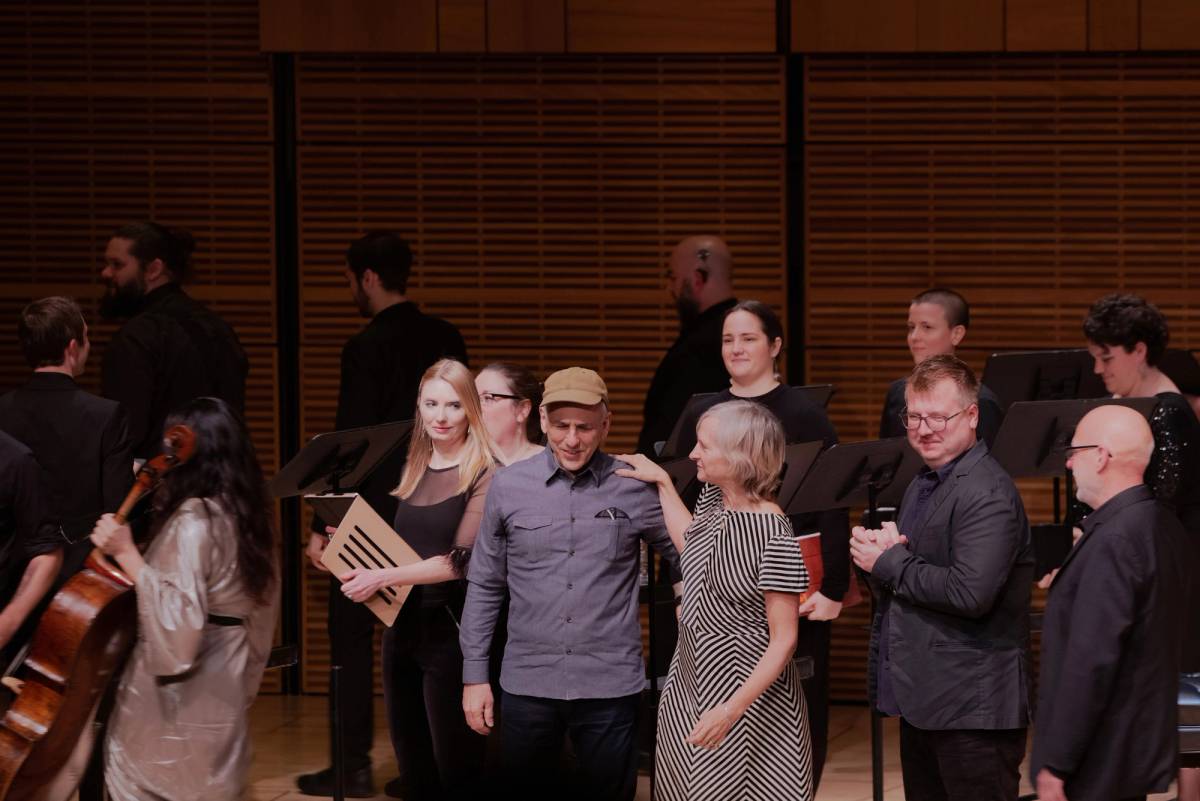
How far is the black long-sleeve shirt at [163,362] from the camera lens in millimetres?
5520

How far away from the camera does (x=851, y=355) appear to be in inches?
273

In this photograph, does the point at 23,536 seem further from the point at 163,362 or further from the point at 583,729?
the point at 583,729

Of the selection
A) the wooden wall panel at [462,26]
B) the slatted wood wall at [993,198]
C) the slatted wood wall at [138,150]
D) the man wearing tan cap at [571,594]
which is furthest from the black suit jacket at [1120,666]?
the slatted wood wall at [138,150]

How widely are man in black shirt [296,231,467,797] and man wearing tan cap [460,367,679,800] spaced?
1620 mm

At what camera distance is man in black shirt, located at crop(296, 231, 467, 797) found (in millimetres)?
5629

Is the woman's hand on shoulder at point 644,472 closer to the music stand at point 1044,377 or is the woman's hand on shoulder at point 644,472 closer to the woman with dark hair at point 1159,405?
the woman with dark hair at point 1159,405

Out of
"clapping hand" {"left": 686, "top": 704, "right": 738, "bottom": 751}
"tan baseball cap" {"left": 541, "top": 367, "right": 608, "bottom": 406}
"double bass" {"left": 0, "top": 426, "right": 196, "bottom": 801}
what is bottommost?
"clapping hand" {"left": 686, "top": 704, "right": 738, "bottom": 751}

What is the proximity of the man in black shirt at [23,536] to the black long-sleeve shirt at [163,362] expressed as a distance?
3.51 feet

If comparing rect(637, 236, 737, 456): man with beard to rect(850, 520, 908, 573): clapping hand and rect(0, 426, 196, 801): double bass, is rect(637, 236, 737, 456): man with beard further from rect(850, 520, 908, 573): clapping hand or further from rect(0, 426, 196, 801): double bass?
rect(0, 426, 196, 801): double bass

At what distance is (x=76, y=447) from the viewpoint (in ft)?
15.5

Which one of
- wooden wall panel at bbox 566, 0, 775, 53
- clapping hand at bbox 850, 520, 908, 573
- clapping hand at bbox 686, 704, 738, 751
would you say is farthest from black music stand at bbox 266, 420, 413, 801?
wooden wall panel at bbox 566, 0, 775, 53

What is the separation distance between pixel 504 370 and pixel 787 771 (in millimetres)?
1582

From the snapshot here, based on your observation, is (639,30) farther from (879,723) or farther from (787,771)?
(787,771)

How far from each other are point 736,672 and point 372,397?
2381 millimetres
